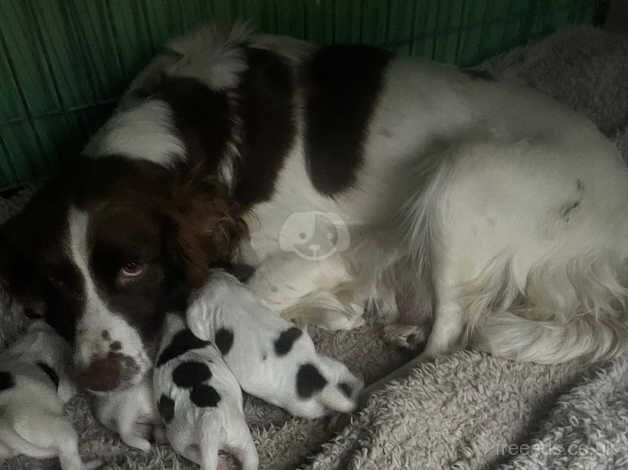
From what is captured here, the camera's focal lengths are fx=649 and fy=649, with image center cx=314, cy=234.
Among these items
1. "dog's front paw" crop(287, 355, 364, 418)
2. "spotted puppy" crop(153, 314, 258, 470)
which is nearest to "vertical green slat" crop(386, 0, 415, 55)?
"dog's front paw" crop(287, 355, 364, 418)

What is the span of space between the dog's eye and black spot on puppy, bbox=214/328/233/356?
0.24 metres

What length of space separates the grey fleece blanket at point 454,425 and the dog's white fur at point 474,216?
93mm

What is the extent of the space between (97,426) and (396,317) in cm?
90

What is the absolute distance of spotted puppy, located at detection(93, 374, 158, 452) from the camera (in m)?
1.49

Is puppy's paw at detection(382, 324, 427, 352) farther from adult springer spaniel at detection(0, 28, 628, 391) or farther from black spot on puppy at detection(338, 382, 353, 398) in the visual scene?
black spot on puppy at detection(338, 382, 353, 398)

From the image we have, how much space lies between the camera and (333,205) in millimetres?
1852

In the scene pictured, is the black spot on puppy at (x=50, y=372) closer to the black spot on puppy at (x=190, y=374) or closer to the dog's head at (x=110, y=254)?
the dog's head at (x=110, y=254)

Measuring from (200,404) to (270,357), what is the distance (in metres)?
0.20

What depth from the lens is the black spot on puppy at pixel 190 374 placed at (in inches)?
56.4

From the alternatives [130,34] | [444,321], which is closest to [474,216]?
[444,321]

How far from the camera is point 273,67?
1787 mm

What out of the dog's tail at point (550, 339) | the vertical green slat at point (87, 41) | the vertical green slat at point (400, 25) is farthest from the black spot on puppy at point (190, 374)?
the vertical green slat at point (400, 25)

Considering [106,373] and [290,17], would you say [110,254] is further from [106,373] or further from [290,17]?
[290,17]

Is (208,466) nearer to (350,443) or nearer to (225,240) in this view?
(350,443)
